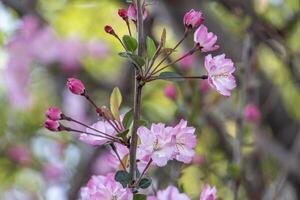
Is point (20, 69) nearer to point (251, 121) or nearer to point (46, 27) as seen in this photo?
point (46, 27)

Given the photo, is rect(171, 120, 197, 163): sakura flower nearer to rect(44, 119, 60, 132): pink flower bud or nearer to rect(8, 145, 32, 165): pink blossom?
rect(44, 119, 60, 132): pink flower bud

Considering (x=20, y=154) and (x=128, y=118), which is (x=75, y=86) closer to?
(x=128, y=118)

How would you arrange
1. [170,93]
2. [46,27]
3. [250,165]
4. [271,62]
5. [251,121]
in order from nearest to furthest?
[170,93] < [251,121] < [250,165] < [46,27] < [271,62]

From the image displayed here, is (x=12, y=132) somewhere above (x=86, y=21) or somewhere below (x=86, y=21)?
below

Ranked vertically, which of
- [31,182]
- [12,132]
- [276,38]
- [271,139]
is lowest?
[31,182]

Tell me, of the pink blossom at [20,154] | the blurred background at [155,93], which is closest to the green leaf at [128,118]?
the blurred background at [155,93]

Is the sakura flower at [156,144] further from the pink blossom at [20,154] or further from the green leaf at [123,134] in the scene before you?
the pink blossom at [20,154]

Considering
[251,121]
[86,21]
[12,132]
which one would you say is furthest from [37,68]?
[251,121]

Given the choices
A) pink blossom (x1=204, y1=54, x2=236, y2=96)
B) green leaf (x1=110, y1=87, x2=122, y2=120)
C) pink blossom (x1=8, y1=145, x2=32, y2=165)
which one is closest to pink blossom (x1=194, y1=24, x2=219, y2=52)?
pink blossom (x1=204, y1=54, x2=236, y2=96)
